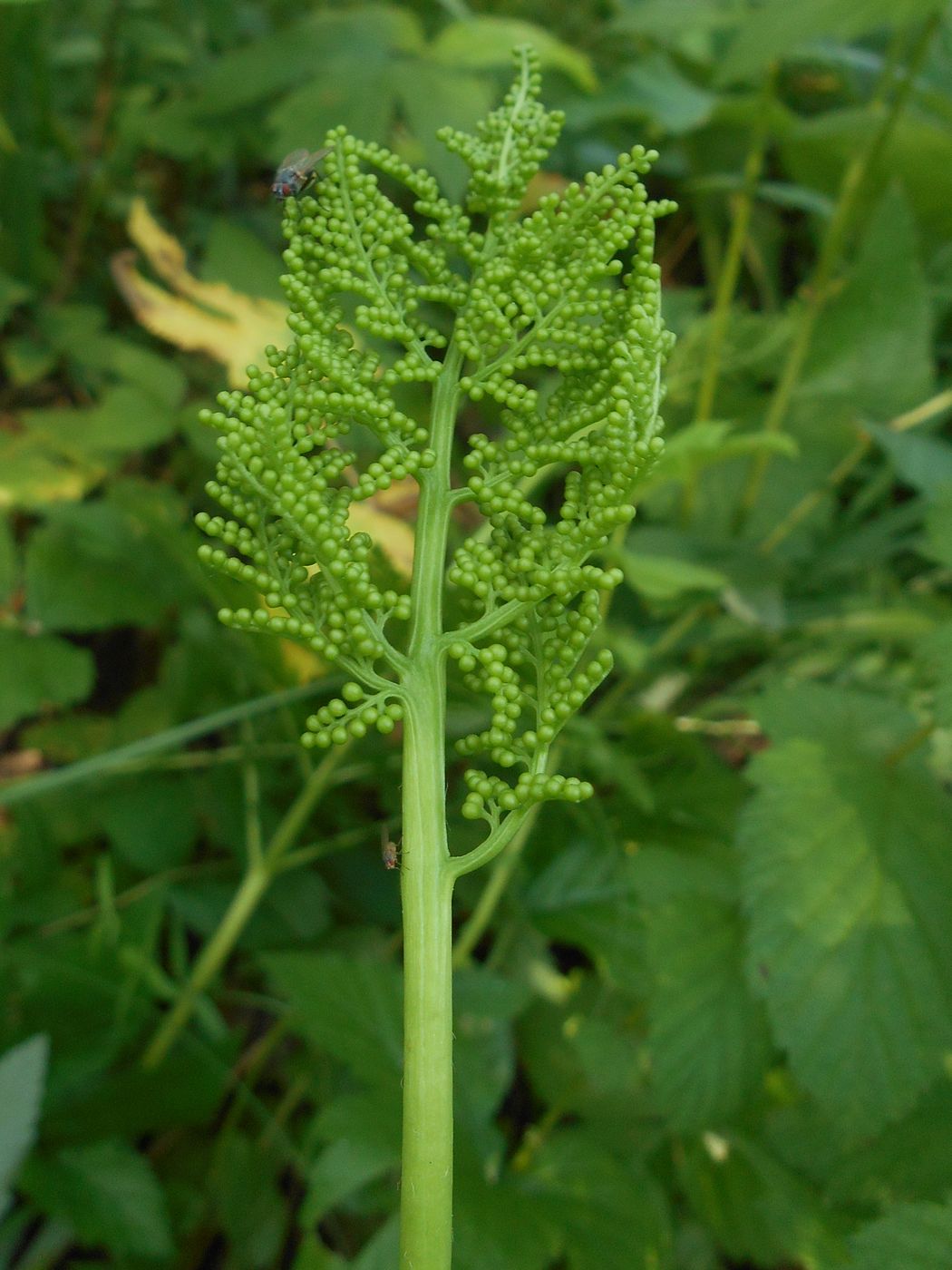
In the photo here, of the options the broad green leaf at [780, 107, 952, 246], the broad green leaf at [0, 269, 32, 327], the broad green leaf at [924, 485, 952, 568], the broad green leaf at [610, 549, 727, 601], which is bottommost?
the broad green leaf at [610, 549, 727, 601]

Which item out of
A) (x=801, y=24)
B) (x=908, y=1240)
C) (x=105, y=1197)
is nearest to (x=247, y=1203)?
(x=105, y=1197)

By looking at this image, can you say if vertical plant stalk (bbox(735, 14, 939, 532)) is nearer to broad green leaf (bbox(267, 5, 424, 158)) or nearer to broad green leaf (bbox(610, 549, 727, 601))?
broad green leaf (bbox(610, 549, 727, 601))

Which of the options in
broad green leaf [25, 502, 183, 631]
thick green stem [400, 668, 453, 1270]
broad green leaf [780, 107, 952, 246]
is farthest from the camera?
broad green leaf [780, 107, 952, 246]

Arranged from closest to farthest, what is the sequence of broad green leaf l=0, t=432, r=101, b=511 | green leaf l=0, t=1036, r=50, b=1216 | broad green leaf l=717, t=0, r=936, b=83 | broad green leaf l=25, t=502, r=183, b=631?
green leaf l=0, t=1036, r=50, b=1216 → broad green leaf l=717, t=0, r=936, b=83 → broad green leaf l=25, t=502, r=183, b=631 → broad green leaf l=0, t=432, r=101, b=511

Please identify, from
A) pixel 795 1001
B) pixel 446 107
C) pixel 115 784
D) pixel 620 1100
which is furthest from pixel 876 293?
pixel 115 784

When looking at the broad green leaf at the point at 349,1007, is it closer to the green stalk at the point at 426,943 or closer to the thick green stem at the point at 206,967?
the thick green stem at the point at 206,967

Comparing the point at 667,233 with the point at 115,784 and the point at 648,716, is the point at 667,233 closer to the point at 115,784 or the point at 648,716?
the point at 648,716

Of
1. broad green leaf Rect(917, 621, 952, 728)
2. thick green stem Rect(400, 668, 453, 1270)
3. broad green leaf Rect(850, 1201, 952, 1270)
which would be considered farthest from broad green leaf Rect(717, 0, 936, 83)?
broad green leaf Rect(850, 1201, 952, 1270)

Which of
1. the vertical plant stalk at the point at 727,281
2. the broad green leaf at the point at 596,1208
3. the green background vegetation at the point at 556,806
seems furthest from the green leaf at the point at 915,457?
→ the broad green leaf at the point at 596,1208
